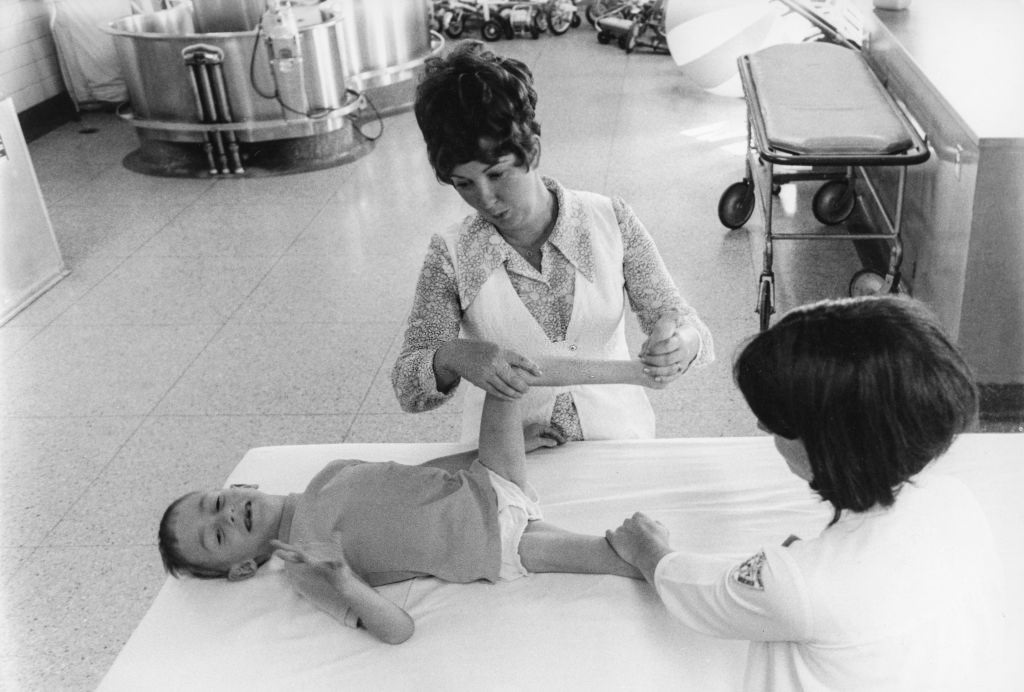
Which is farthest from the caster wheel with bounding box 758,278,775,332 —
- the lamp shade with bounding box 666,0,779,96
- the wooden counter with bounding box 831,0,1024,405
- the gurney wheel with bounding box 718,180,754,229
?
the lamp shade with bounding box 666,0,779,96

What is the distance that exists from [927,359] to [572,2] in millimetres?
8201

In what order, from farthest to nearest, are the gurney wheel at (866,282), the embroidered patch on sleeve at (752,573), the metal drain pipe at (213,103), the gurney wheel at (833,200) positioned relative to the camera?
the metal drain pipe at (213,103) → the gurney wheel at (833,200) → the gurney wheel at (866,282) → the embroidered patch on sleeve at (752,573)

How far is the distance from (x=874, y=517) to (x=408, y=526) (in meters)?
0.87

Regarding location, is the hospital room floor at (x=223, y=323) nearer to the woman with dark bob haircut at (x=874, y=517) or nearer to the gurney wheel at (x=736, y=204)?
the gurney wheel at (x=736, y=204)

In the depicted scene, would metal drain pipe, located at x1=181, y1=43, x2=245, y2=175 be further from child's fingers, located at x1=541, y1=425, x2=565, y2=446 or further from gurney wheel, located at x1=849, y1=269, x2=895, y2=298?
child's fingers, located at x1=541, y1=425, x2=565, y2=446

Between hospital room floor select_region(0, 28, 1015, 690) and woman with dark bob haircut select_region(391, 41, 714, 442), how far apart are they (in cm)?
108

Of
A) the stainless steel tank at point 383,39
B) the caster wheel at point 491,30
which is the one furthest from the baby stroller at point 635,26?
the stainless steel tank at point 383,39

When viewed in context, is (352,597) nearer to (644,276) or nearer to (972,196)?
(644,276)

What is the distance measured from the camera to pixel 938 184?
306 centimetres

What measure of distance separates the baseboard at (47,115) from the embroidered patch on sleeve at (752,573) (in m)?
6.33

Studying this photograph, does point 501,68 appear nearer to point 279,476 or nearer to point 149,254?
point 279,476

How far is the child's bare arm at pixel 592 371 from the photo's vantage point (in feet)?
6.00

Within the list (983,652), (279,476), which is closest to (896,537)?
(983,652)

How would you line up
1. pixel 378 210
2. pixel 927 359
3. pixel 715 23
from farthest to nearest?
pixel 715 23 < pixel 378 210 < pixel 927 359
